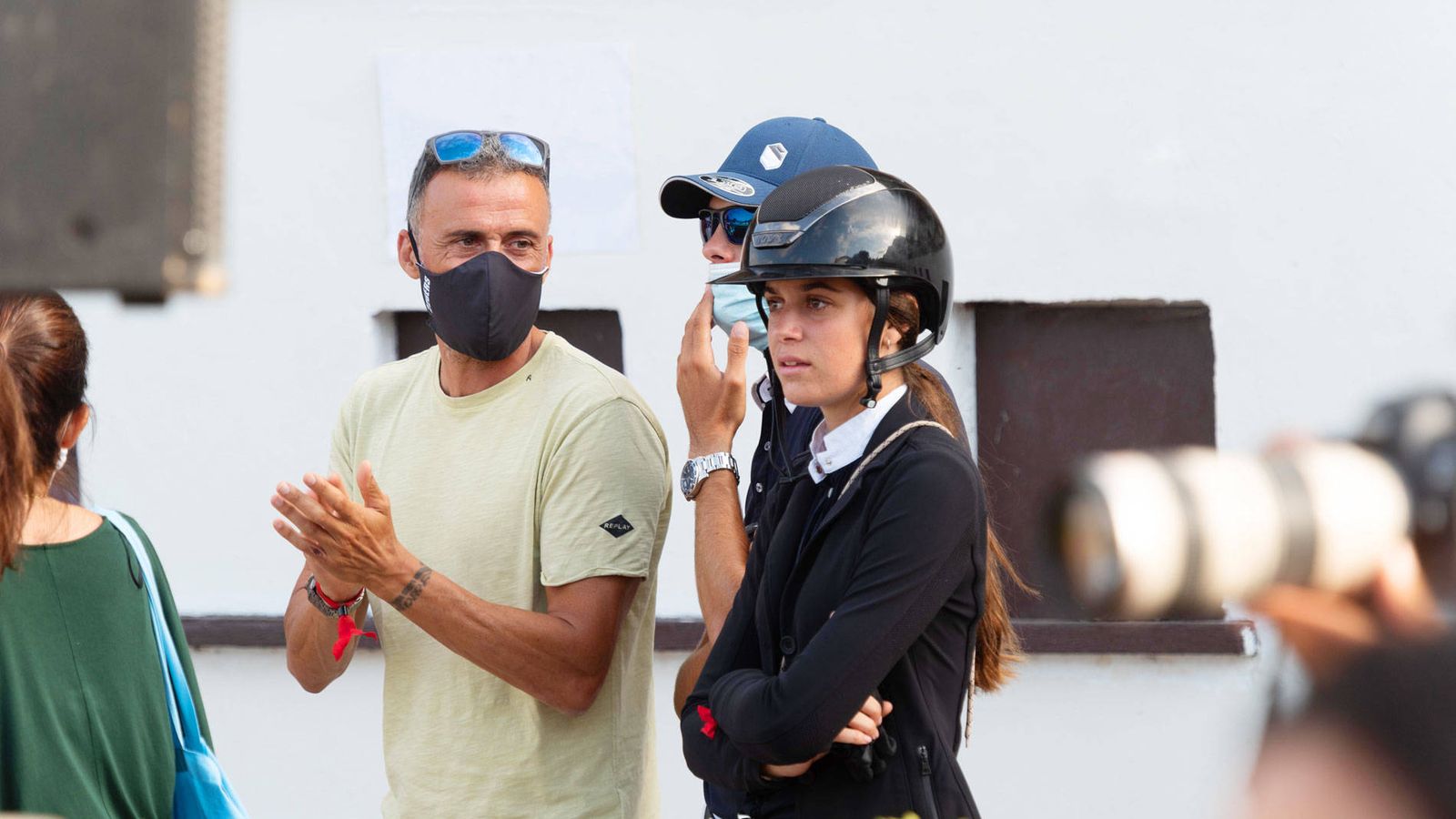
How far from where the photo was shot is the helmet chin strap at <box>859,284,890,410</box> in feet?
9.37

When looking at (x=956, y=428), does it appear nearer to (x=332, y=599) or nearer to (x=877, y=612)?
(x=877, y=612)

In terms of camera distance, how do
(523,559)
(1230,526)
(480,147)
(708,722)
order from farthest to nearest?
(480,147) → (523,559) → (708,722) → (1230,526)

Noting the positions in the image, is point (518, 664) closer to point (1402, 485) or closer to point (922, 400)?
point (922, 400)

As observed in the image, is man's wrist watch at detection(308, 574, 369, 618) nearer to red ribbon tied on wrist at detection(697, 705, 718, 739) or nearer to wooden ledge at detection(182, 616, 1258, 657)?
red ribbon tied on wrist at detection(697, 705, 718, 739)

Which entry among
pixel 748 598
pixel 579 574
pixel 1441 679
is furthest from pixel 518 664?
pixel 1441 679

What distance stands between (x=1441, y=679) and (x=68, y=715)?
227 cm

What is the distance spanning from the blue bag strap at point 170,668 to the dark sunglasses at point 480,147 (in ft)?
3.17

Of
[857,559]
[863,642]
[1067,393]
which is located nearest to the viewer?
[863,642]

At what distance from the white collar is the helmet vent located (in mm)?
382

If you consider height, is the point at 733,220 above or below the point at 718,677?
above

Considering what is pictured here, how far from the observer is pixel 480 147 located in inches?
133

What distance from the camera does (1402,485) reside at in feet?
4.40

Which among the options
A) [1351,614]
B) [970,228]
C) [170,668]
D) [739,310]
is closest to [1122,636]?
[970,228]

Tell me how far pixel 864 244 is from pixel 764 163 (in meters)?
0.70
